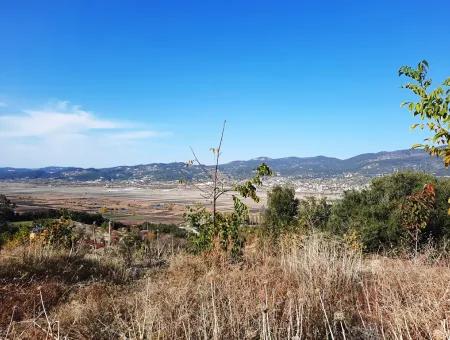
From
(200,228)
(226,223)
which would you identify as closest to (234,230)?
(226,223)

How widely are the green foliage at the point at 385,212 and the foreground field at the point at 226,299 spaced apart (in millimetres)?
9943

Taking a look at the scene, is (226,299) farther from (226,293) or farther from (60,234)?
(60,234)

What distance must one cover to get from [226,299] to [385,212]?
15153mm

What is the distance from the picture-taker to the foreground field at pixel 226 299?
13.8ft

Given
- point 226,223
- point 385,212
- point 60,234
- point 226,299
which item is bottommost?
point 385,212

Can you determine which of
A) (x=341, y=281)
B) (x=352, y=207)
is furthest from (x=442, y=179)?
(x=341, y=281)

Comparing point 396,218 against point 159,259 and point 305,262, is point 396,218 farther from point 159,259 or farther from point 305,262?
point 305,262

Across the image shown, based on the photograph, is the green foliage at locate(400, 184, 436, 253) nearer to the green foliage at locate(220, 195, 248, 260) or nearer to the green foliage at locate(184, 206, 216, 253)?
the green foliage at locate(220, 195, 248, 260)

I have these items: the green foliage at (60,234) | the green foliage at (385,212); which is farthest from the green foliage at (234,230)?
the green foliage at (385,212)

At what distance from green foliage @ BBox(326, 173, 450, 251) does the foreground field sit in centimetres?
994

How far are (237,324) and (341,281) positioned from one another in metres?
2.80

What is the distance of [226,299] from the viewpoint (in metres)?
5.24

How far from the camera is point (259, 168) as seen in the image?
9.81 m

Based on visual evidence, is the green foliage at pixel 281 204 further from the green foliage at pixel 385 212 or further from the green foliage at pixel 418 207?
the green foliage at pixel 418 207
